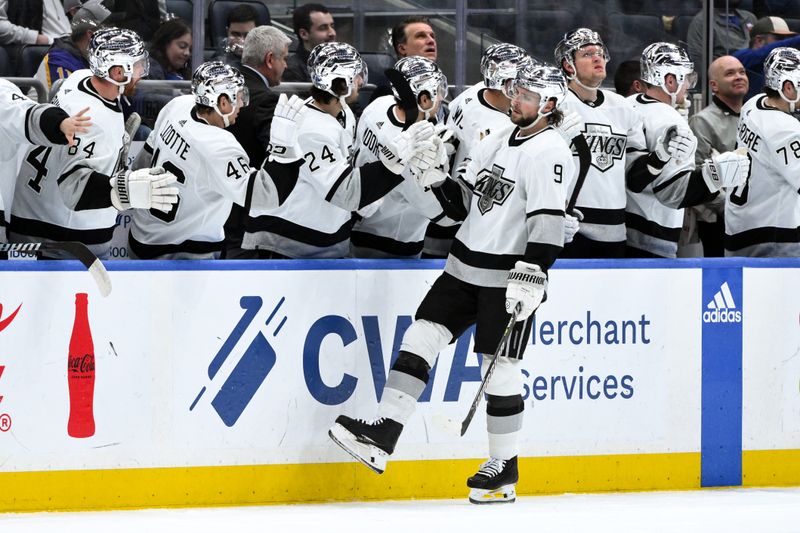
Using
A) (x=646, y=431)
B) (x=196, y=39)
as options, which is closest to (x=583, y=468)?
(x=646, y=431)

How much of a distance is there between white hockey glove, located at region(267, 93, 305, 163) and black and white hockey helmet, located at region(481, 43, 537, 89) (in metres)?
0.92

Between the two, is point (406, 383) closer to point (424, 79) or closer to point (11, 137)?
point (424, 79)

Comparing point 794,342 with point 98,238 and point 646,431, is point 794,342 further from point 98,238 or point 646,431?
point 98,238

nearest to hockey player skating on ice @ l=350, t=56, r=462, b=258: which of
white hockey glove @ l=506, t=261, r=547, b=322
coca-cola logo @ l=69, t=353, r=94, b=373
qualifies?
white hockey glove @ l=506, t=261, r=547, b=322

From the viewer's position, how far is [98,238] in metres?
4.85

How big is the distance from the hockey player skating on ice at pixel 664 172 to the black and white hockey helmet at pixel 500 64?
1.99ft

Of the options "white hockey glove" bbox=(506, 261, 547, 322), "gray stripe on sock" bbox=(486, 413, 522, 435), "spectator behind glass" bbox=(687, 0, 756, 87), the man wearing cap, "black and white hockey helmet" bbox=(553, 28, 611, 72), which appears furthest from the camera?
"spectator behind glass" bbox=(687, 0, 756, 87)

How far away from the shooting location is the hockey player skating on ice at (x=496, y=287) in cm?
440

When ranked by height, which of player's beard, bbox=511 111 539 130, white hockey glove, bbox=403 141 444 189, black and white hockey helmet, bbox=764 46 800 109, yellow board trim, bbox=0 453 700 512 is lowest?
yellow board trim, bbox=0 453 700 512

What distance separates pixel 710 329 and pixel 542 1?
256 cm

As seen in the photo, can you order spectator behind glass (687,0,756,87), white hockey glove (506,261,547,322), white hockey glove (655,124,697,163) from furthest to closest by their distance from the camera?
1. spectator behind glass (687,0,756,87)
2. white hockey glove (655,124,697,163)
3. white hockey glove (506,261,547,322)

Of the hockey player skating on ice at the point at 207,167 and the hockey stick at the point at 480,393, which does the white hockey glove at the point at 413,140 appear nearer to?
the hockey player skating on ice at the point at 207,167

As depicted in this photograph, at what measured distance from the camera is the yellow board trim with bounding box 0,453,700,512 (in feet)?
14.3

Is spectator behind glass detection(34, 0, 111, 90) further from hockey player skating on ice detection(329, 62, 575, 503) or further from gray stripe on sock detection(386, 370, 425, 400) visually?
gray stripe on sock detection(386, 370, 425, 400)
